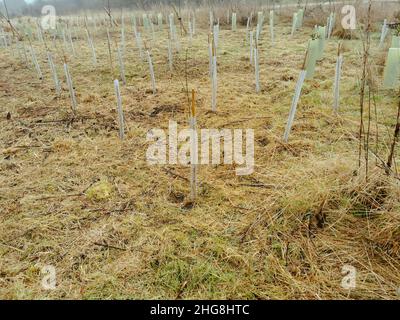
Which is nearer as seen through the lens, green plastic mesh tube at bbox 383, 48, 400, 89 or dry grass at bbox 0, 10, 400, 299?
dry grass at bbox 0, 10, 400, 299

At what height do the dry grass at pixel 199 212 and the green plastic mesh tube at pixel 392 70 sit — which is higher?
the green plastic mesh tube at pixel 392 70

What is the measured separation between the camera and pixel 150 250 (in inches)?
67.1

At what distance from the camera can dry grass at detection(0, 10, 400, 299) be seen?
4.99 ft

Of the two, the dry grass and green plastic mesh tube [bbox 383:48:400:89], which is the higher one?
green plastic mesh tube [bbox 383:48:400:89]

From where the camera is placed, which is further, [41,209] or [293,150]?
[293,150]

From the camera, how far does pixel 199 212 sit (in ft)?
6.48

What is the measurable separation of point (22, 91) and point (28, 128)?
155 cm

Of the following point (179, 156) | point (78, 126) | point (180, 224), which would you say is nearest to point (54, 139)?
point (78, 126)

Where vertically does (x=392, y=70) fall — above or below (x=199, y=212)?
above

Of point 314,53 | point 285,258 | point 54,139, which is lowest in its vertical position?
point 285,258

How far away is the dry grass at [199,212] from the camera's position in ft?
4.99

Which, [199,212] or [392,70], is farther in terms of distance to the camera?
[392,70]

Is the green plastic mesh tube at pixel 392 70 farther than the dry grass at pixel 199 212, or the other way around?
the green plastic mesh tube at pixel 392 70
